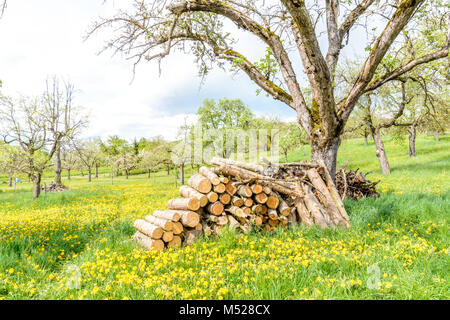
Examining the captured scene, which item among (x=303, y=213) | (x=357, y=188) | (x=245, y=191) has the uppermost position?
(x=245, y=191)

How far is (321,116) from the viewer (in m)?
7.55

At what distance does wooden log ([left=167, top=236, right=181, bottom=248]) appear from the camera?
18.2ft

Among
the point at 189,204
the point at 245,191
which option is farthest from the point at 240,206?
the point at 189,204

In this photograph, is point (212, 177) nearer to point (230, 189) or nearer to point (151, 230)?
point (230, 189)

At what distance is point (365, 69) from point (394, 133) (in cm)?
1806

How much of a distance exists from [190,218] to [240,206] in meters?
1.27

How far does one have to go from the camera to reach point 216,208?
598 centimetres

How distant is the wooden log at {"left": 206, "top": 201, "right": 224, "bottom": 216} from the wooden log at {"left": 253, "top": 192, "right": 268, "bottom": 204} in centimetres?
88

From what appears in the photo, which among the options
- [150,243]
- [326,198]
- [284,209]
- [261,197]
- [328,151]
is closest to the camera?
[150,243]

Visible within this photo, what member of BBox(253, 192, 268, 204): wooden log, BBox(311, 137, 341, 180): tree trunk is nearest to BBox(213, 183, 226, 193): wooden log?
BBox(253, 192, 268, 204): wooden log

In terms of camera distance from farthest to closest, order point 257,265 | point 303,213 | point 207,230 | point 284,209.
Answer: point 303,213 < point 284,209 < point 207,230 < point 257,265

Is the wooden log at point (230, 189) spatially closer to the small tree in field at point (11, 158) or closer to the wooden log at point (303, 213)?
the wooden log at point (303, 213)
